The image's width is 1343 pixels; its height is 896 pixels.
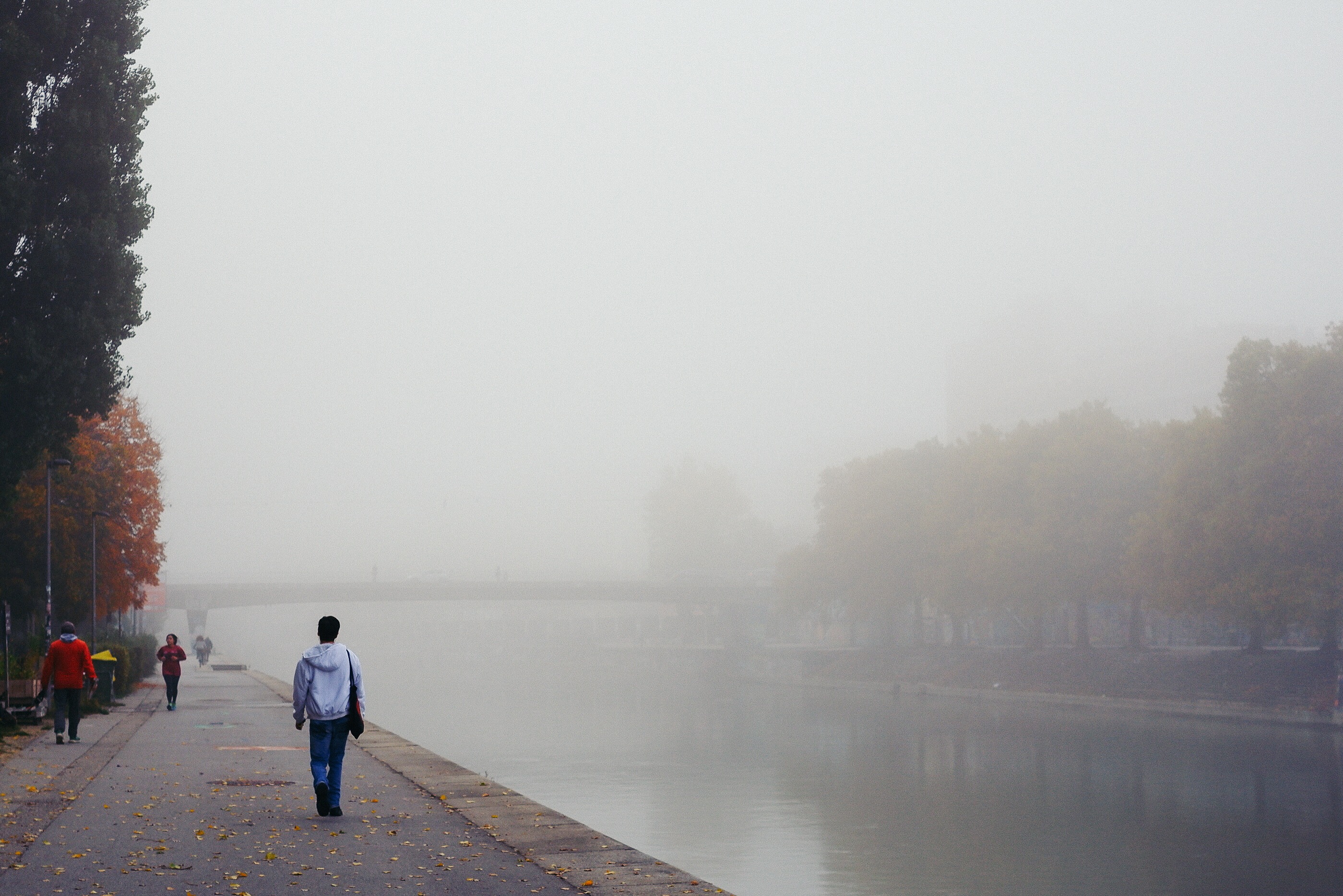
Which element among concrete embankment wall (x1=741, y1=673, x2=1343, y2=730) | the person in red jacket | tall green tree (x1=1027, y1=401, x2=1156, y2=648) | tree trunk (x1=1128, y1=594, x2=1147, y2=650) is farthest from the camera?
tree trunk (x1=1128, y1=594, x2=1147, y2=650)

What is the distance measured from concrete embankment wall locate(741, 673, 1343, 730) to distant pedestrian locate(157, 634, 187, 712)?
38008 mm

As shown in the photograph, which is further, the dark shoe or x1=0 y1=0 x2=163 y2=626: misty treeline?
x1=0 y1=0 x2=163 y2=626: misty treeline

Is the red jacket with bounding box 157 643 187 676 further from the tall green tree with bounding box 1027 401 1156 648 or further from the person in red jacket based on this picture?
the tall green tree with bounding box 1027 401 1156 648

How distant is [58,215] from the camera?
2581 centimetres

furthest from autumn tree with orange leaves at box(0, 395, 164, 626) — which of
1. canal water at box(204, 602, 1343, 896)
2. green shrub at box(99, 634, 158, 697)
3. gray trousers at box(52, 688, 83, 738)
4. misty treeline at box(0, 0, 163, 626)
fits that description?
gray trousers at box(52, 688, 83, 738)

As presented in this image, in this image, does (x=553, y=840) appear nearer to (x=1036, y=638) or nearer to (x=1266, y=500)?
(x=1266, y=500)

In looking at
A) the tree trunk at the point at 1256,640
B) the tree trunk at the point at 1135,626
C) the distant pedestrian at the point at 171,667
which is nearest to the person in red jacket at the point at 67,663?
the distant pedestrian at the point at 171,667

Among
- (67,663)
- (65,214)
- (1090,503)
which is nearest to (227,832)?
(67,663)

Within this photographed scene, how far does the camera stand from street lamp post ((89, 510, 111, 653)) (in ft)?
168

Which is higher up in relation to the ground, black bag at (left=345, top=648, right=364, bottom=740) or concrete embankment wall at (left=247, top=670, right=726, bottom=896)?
black bag at (left=345, top=648, right=364, bottom=740)

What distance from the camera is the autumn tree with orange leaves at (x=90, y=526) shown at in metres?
51.3

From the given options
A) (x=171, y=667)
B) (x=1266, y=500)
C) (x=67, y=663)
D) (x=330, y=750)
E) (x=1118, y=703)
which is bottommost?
(x=1118, y=703)

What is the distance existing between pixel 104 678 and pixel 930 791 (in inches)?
917

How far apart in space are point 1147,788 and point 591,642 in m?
147
